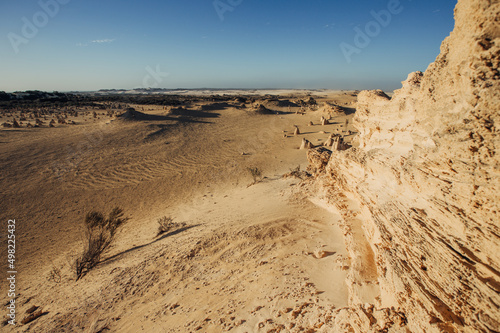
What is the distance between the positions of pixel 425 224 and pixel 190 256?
12.2 ft

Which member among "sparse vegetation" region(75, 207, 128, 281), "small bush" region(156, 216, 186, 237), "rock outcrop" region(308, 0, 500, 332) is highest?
"rock outcrop" region(308, 0, 500, 332)

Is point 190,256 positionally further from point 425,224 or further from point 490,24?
point 490,24

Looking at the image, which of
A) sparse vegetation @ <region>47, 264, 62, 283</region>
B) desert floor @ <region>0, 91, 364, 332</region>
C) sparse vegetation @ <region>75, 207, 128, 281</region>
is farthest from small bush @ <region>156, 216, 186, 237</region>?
sparse vegetation @ <region>47, 264, 62, 283</region>

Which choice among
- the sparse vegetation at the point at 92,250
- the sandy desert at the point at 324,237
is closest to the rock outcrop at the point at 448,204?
the sandy desert at the point at 324,237

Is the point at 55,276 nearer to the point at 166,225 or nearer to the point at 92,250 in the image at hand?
the point at 92,250

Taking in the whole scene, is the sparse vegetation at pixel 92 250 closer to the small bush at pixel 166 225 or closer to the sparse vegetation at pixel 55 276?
the sparse vegetation at pixel 55 276

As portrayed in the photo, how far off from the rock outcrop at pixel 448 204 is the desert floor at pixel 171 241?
33.3 inches

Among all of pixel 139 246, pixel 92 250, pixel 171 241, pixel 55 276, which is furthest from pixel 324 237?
pixel 55 276

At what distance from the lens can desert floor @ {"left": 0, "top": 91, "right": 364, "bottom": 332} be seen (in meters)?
3.26

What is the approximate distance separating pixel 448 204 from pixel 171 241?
16.5 ft

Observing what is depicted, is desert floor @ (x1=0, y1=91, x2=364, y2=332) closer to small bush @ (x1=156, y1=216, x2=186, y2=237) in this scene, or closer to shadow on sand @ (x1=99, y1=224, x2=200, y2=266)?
shadow on sand @ (x1=99, y1=224, x2=200, y2=266)

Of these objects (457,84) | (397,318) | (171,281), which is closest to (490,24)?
(457,84)

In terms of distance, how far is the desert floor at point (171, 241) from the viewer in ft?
10.7

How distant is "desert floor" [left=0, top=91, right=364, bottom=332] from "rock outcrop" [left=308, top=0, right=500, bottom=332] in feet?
2.78
